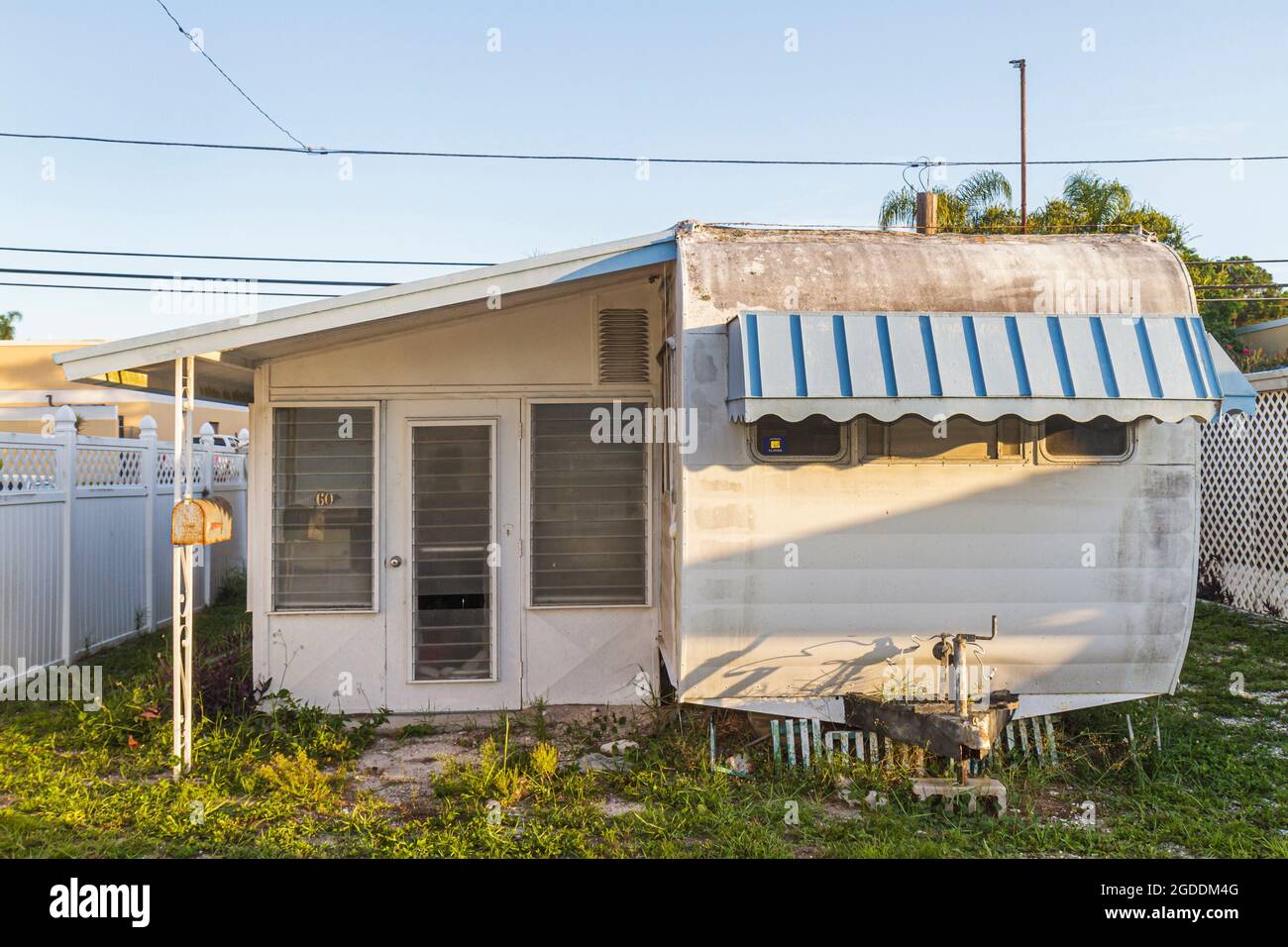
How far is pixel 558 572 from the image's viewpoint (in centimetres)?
657

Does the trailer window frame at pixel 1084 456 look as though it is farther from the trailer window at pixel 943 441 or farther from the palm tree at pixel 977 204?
the palm tree at pixel 977 204

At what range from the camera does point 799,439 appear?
17.1 feet

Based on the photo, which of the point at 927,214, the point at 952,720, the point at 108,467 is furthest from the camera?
the point at 108,467

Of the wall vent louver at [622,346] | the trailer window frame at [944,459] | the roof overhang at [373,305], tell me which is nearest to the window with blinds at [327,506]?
the roof overhang at [373,305]

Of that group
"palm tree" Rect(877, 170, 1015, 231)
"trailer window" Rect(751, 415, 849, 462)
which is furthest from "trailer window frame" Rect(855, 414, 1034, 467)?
"palm tree" Rect(877, 170, 1015, 231)

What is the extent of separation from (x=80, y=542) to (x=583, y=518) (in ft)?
15.8

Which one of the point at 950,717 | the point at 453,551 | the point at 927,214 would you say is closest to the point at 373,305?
the point at 453,551

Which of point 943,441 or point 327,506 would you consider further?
point 327,506

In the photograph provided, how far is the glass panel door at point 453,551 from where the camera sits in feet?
21.4

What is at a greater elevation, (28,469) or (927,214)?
(927,214)

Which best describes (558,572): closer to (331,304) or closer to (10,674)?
(331,304)

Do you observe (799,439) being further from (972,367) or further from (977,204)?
(977,204)

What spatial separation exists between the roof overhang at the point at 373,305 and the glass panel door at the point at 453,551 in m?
1.34
